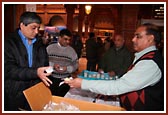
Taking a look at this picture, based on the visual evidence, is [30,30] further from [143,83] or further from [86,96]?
[143,83]

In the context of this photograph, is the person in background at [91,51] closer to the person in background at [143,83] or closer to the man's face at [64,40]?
the man's face at [64,40]

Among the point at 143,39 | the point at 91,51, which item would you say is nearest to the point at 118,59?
the point at 143,39

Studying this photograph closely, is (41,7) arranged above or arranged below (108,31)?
above

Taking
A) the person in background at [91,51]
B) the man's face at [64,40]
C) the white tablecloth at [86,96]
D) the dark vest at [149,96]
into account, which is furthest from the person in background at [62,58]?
the person in background at [91,51]

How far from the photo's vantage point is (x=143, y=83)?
1.68 meters

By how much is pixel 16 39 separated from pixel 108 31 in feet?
37.4

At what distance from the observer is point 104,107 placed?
188 centimetres

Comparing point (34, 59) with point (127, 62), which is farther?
point (127, 62)

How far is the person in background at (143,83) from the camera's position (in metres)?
1.68

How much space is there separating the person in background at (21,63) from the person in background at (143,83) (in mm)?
458

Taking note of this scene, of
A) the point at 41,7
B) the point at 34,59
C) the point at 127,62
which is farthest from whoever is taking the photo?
the point at 41,7

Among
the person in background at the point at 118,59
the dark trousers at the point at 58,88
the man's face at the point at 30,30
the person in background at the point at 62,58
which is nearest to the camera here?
the man's face at the point at 30,30

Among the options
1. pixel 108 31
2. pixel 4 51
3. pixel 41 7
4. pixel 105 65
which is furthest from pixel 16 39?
pixel 41 7

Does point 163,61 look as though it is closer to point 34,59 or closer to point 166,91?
point 166,91
